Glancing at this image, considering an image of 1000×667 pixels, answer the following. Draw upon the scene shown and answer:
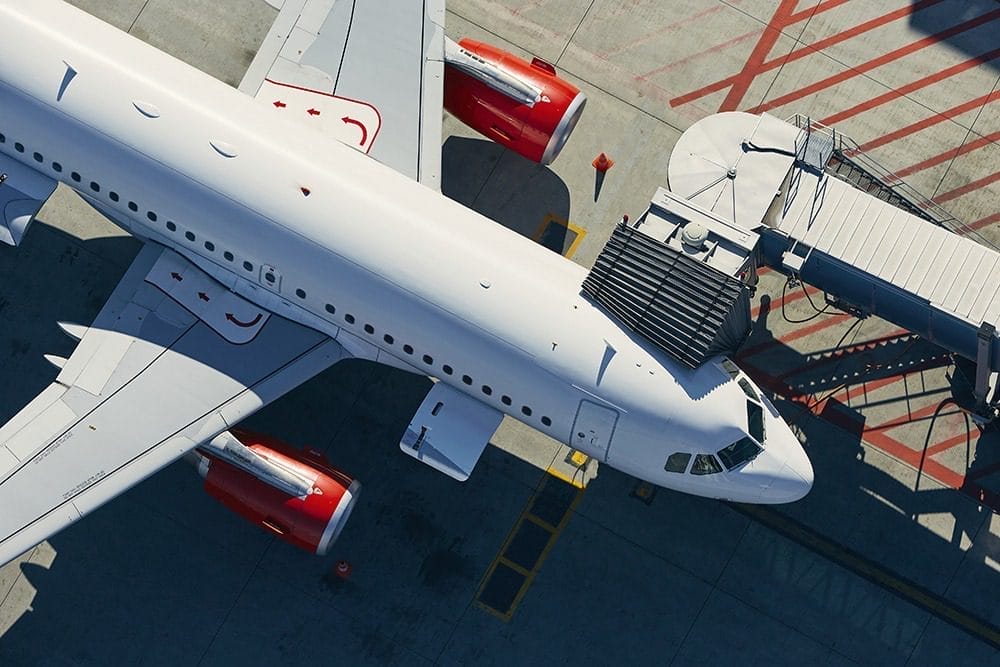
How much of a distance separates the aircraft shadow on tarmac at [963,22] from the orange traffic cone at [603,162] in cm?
984

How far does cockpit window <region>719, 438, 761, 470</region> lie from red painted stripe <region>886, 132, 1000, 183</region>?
443 inches

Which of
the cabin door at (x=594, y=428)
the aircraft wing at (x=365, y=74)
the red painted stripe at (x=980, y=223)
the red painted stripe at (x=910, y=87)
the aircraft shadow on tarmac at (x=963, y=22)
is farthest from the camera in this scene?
the aircraft shadow on tarmac at (x=963, y=22)

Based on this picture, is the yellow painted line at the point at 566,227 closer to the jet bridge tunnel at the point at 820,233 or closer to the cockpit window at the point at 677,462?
the jet bridge tunnel at the point at 820,233

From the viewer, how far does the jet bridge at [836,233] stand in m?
25.4

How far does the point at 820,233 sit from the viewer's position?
25.8 meters

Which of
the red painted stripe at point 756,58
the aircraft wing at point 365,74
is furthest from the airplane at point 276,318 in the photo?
the red painted stripe at point 756,58

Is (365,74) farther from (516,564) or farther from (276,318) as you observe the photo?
(516,564)

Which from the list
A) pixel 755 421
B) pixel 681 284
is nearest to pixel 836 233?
pixel 681 284

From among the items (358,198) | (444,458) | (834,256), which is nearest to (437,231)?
(358,198)

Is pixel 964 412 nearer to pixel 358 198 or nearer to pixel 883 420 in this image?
pixel 883 420

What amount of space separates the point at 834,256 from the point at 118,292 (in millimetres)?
18074

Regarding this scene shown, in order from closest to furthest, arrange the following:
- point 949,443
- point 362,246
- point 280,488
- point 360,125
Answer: point 362,246 < point 280,488 < point 360,125 < point 949,443

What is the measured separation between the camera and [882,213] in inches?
1023

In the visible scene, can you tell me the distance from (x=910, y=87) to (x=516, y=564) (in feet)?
58.9
